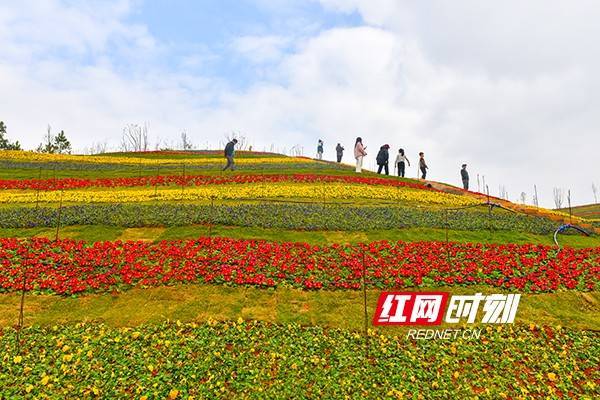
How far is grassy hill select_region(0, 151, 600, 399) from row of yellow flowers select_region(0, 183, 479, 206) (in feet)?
9.71

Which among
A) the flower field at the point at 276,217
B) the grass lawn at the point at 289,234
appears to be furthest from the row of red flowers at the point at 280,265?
the flower field at the point at 276,217

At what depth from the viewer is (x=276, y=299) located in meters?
11.0

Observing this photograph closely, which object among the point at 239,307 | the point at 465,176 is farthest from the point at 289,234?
the point at 465,176

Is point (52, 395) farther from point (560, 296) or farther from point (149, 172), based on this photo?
point (149, 172)

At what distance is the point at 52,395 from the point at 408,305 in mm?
9128

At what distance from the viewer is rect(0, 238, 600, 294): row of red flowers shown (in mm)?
11883

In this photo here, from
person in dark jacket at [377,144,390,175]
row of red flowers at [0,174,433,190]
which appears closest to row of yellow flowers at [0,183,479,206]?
row of red flowers at [0,174,433,190]

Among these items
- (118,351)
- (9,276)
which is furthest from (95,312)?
(9,276)

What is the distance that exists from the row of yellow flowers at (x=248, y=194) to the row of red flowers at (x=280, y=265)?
29.4 ft

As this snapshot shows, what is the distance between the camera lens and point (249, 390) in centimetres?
754

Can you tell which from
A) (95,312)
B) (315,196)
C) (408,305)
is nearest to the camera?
(95,312)

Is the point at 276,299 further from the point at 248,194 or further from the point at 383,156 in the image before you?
the point at 383,156

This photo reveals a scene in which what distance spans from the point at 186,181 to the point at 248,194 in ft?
26.7

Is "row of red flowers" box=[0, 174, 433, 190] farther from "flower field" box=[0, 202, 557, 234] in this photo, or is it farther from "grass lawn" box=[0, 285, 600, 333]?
"grass lawn" box=[0, 285, 600, 333]
